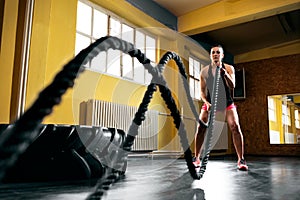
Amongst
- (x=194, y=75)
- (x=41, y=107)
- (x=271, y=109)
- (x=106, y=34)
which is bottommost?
(x=41, y=107)

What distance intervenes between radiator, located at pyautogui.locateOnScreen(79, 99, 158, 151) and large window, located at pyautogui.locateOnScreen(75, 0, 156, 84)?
Answer: 51 cm

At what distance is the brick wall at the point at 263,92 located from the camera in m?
6.05

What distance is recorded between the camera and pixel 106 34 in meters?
3.87

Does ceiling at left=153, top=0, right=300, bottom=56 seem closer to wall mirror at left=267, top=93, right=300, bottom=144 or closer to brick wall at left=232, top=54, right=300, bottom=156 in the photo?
brick wall at left=232, top=54, right=300, bottom=156

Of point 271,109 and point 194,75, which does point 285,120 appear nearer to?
point 271,109

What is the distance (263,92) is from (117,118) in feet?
14.1

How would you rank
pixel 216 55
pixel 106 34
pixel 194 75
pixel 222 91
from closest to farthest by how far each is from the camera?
1. pixel 216 55
2. pixel 222 91
3. pixel 106 34
4. pixel 194 75

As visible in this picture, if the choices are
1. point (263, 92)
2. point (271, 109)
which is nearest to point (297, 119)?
point (271, 109)

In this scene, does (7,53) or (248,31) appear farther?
(248,31)

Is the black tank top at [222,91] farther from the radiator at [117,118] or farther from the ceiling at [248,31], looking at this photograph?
the ceiling at [248,31]

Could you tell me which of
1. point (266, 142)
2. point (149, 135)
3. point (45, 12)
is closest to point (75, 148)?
point (45, 12)

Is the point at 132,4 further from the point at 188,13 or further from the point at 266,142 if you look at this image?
the point at 266,142

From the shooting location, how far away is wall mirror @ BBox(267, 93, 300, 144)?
5.99 metres

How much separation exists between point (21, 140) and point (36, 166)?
1.44m
